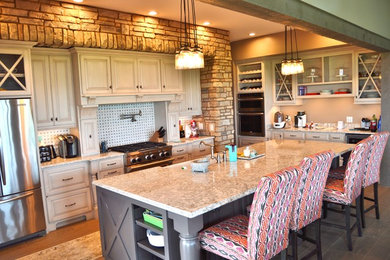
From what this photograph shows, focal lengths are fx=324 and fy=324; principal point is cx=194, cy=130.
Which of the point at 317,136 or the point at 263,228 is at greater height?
the point at 317,136

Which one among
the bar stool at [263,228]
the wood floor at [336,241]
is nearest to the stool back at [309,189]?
the bar stool at [263,228]

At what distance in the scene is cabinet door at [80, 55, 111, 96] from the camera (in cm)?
444

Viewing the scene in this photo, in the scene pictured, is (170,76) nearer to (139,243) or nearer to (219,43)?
(219,43)

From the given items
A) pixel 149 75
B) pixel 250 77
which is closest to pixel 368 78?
pixel 250 77

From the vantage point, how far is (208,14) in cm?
486

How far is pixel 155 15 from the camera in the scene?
4906 millimetres

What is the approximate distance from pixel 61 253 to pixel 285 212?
8.30 feet

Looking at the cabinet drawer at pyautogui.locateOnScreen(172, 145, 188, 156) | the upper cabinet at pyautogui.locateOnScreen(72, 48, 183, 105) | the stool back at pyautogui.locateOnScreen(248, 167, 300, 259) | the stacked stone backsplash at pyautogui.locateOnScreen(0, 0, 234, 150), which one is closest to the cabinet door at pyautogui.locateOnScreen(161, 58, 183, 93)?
the upper cabinet at pyautogui.locateOnScreen(72, 48, 183, 105)

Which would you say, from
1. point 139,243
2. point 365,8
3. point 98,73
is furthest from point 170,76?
point 139,243

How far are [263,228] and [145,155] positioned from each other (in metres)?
3.03

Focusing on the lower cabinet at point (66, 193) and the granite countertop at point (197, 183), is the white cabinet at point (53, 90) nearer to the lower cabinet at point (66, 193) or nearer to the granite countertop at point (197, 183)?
the lower cabinet at point (66, 193)

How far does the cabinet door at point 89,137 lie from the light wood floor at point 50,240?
38.7 inches

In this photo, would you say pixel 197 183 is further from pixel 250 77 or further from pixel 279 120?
pixel 250 77

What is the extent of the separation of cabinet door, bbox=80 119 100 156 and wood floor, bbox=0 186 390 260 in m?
0.99
